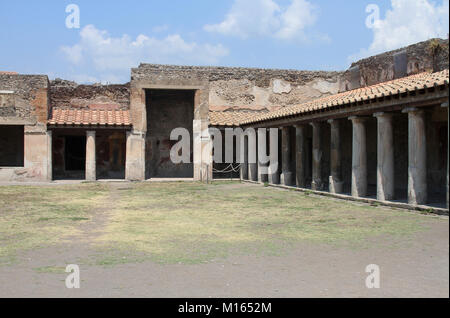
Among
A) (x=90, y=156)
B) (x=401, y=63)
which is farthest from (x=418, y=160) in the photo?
(x=90, y=156)

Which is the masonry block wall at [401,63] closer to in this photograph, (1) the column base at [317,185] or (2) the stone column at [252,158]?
(1) the column base at [317,185]

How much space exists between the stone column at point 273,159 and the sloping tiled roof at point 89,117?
614 cm

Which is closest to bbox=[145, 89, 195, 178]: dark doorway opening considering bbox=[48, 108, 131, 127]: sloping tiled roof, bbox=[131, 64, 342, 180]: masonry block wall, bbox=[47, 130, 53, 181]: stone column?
bbox=[131, 64, 342, 180]: masonry block wall

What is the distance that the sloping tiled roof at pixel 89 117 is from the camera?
1950 centimetres

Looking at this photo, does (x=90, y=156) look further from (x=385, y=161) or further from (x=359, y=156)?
(x=385, y=161)

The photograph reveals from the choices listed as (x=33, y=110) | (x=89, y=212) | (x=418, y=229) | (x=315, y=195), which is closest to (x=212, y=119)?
(x=33, y=110)

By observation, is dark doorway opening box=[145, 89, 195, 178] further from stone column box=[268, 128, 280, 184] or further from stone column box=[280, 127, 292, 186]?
stone column box=[280, 127, 292, 186]

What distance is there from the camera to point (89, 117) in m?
20.3

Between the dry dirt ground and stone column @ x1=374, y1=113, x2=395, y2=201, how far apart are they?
28.0 inches

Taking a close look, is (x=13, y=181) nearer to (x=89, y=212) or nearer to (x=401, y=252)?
(x=89, y=212)

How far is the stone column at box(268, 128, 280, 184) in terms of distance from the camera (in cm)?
1795

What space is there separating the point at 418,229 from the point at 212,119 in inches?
576

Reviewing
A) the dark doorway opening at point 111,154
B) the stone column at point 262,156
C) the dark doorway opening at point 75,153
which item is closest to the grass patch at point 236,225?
the stone column at point 262,156

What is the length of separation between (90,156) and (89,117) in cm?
182
